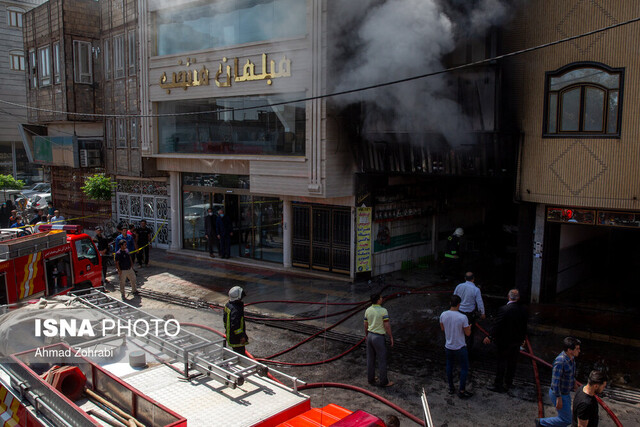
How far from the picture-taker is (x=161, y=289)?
13094 millimetres

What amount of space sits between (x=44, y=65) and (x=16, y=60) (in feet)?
59.5

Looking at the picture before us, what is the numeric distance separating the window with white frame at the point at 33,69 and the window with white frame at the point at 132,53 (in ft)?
21.7

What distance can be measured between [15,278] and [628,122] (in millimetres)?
10769

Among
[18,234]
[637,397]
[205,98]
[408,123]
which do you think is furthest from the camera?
[205,98]

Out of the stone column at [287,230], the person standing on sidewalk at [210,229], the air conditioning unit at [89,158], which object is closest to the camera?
the stone column at [287,230]

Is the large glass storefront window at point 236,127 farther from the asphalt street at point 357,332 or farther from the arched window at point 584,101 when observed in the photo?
the arched window at point 584,101

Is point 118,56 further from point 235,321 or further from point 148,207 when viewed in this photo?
point 235,321

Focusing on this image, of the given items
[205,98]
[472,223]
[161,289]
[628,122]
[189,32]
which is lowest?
[161,289]

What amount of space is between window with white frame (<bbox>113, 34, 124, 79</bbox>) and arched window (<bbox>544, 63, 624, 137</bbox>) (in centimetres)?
1404

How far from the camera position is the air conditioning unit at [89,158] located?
1931cm

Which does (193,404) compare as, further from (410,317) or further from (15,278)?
(410,317)

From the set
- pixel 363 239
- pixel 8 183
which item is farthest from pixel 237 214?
pixel 8 183

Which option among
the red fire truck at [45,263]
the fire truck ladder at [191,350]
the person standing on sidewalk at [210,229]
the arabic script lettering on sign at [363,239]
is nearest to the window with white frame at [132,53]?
the person standing on sidewalk at [210,229]

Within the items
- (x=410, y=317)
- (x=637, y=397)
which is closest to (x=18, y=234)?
(x=410, y=317)
